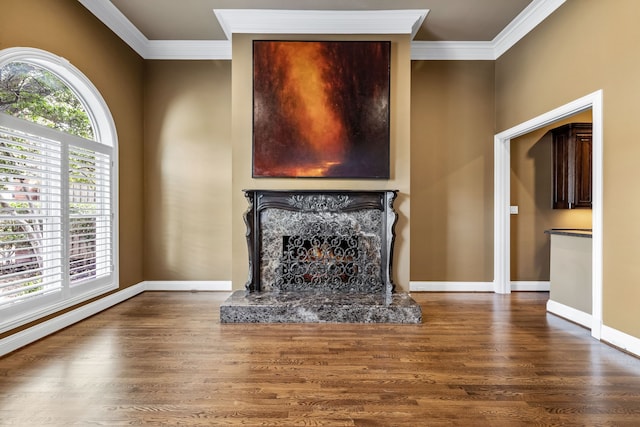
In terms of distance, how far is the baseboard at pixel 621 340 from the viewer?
2561mm

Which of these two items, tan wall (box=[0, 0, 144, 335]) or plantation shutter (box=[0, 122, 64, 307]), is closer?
plantation shutter (box=[0, 122, 64, 307])

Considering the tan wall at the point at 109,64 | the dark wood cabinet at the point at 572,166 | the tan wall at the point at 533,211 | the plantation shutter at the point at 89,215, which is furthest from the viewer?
the tan wall at the point at 533,211

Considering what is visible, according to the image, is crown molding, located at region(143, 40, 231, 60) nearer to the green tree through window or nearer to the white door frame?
the green tree through window

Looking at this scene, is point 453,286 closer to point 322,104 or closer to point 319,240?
point 319,240

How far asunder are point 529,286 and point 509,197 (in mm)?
1234

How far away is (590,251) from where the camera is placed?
10.7 ft

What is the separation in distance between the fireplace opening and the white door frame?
2050 mm

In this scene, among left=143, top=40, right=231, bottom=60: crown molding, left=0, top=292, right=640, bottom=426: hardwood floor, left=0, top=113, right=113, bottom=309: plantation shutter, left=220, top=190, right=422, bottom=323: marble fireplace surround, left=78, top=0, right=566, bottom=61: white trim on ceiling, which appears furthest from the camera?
left=143, top=40, right=231, bottom=60: crown molding

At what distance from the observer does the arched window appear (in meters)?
2.68

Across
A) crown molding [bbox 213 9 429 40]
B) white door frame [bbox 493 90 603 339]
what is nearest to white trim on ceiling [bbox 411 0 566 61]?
crown molding [bbox 213 9 429 40]

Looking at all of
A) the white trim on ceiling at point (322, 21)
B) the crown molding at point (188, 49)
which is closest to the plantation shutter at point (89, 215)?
the white trim on ceiling at point (322, 21)

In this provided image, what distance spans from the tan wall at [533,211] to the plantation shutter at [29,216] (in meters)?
5.17

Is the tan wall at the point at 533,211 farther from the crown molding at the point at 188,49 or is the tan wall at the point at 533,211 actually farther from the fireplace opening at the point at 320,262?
the crown molding at the point at 188,49

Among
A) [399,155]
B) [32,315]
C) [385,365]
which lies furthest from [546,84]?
[32,315]
